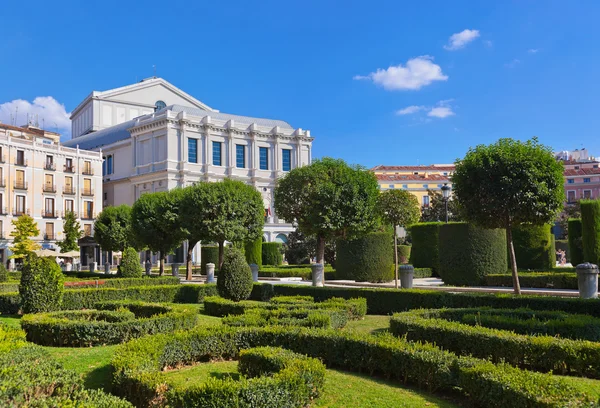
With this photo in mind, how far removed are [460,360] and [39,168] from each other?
178ft

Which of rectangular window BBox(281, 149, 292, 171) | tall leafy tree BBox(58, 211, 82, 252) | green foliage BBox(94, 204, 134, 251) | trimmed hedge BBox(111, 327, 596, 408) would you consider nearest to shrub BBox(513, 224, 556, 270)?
trimmed hedge BBox(111, 327, 596, 408)

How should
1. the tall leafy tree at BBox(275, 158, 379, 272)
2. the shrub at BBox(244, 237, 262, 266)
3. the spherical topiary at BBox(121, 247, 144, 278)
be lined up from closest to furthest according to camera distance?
1. the spherical topiary at BBox(121, 247, 144, 278)
2. the tall leafy tree at BBox(275, 158, 379, 272)
3. the shrub at BBox(244, 237, 262, 266)

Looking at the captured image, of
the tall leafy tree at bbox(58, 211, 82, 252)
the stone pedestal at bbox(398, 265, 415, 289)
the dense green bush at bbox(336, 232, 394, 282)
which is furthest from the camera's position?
the tall leafy tree at bbox(58, 211, 82, 252)

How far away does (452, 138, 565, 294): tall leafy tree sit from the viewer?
17.9 metres

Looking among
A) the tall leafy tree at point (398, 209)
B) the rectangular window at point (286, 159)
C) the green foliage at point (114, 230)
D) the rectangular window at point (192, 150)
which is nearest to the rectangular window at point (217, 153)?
the rectangular window at point (192, 150)

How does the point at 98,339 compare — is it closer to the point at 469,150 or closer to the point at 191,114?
the point at 469,150

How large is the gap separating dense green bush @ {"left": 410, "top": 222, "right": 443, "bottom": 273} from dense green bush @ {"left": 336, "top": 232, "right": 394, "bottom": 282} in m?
3.06

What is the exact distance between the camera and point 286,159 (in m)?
67.1

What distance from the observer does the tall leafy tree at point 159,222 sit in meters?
35.9

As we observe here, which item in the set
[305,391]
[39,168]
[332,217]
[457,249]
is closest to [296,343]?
[305,391]

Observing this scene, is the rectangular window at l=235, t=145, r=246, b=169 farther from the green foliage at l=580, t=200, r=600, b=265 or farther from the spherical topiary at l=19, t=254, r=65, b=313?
the spherical topiary at l=19, t=254, r=65, b=313

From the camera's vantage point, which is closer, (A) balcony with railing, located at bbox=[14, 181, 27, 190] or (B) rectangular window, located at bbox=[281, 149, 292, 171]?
(A) balcony with railing, located at bbox=[14, 181, 27, 190]

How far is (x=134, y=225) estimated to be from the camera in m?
37.7

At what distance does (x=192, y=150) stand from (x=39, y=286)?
4633 centimetres
